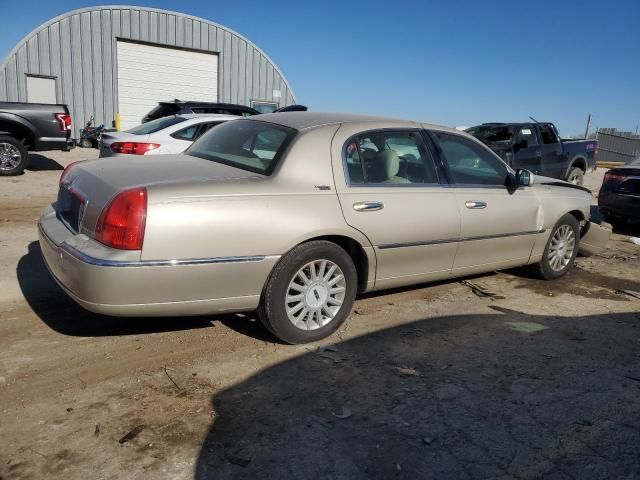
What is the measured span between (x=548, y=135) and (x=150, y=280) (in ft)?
35.6

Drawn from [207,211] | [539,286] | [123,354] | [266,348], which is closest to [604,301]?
[539,286]

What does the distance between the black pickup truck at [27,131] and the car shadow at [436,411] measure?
9976 mm

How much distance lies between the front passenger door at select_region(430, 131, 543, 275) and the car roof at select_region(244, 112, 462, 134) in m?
0.29

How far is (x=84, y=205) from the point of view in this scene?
3447mm

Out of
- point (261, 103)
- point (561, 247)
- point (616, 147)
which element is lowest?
point (561, 247)

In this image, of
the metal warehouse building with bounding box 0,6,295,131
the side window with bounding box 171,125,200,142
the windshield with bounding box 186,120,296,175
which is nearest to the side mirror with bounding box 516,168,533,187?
the windshield with bounding box 186,120,296,175

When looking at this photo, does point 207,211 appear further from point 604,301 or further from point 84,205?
point 604,301

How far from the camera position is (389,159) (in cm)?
433

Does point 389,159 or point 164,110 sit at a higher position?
point 164,110

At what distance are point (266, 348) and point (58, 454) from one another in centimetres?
152

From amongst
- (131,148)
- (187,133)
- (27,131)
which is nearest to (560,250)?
(187,133)

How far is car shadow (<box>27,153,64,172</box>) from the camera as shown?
13.0 meters

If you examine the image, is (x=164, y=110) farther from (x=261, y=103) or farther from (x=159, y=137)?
(x=261, y=103)

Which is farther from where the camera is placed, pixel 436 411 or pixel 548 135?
pixel 548 135
